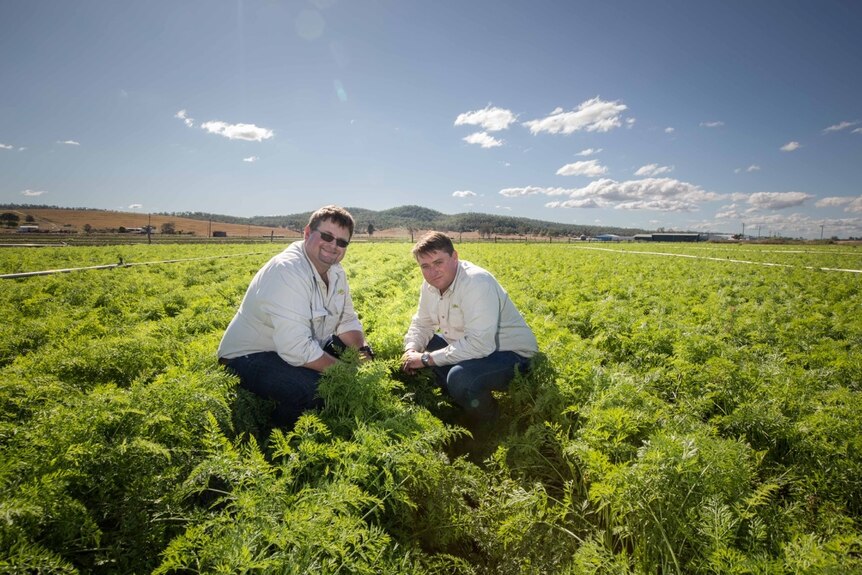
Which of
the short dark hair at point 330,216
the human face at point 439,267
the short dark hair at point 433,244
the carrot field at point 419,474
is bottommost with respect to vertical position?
the carrot field at point 419,474

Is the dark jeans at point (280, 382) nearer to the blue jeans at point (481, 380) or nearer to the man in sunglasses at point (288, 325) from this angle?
the man in sunglasses at point (288, 325)

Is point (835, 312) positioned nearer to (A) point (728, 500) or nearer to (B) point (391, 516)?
(A) point (728, 500)

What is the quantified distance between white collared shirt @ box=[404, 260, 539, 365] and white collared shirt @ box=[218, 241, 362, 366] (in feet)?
4.61

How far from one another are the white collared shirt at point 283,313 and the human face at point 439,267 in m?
1.25

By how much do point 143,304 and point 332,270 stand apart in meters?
6.66

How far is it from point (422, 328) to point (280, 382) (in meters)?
2.04

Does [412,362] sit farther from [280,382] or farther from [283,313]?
[283,313]

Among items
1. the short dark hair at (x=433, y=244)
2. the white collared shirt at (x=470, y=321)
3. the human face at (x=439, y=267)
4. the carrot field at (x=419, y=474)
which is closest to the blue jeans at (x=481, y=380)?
the white collared shirt at (x=470, y=321)

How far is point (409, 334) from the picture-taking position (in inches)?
206

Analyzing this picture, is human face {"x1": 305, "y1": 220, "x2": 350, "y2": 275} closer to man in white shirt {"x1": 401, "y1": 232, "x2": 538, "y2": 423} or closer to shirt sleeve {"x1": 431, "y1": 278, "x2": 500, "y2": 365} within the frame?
man in white shirt {"x1": 401, "y1": 232, "x2": 538, "y2": 423}

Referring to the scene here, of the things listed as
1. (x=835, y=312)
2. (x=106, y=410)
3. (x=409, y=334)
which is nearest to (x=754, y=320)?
(x=835, y=312)

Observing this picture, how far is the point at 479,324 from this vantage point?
4461 millimetres

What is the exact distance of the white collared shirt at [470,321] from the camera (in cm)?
446

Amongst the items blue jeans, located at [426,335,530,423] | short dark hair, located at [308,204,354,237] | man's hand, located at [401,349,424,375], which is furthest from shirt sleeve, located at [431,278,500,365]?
short dark hair, located at [308,204,354,237]
